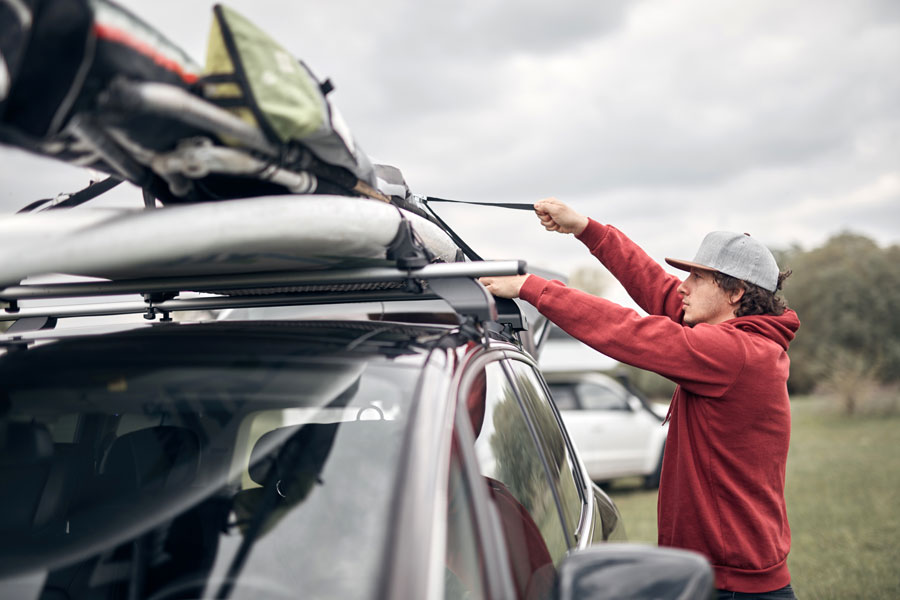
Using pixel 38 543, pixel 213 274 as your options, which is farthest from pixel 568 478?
pixel 38 543

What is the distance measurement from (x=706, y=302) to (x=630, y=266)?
54 cm

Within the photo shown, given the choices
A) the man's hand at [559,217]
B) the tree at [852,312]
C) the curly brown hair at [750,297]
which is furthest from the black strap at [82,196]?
the tree at [852,312]

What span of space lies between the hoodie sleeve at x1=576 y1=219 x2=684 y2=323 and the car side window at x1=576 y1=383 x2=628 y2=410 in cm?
808

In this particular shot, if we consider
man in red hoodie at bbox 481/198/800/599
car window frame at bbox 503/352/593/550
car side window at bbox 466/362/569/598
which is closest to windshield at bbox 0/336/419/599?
car side window at bbox 466/362/569/598

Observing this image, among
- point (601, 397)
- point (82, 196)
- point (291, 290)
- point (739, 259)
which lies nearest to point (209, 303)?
point (291, 290)

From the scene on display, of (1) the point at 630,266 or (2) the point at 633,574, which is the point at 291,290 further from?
(1) the point at 630,266

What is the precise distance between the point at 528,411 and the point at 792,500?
26.3 ft

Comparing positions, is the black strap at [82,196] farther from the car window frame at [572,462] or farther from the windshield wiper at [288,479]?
the car window frame at [572,462]

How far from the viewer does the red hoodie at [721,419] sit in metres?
2.62

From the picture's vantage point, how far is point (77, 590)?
6.70ft

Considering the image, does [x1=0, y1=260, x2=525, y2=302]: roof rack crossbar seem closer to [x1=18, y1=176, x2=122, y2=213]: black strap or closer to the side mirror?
[x1=18, y1=176, x2=122, y2=213]: black strap

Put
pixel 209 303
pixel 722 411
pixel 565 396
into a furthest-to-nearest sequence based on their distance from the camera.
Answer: pixel 565 396, pixel 722 411, pixel 209 303

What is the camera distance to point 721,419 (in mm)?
2701

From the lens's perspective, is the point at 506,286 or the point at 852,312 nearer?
the point at 506,286
